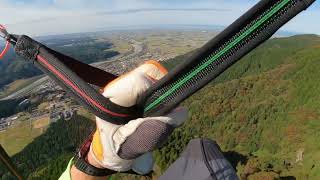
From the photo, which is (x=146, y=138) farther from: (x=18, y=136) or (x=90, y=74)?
(x=18, y=136)

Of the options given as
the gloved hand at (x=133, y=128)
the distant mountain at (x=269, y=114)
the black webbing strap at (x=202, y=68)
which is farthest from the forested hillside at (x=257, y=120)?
the black webbing strap at (x=202, y=68)

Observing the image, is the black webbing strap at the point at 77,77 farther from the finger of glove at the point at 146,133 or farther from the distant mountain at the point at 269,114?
the distant mountain at the point at 269,114

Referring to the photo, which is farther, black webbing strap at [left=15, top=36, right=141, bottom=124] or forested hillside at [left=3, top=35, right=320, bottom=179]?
forested hillside at [left=3, top=35, right=320, bottom=179]

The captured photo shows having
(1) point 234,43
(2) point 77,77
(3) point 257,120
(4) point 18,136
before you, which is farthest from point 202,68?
(4) point 18,136

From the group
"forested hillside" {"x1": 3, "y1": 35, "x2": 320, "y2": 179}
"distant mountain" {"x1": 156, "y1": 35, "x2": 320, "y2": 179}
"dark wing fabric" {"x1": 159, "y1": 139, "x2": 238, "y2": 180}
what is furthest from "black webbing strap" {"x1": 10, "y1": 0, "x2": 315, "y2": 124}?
"forested hillside" {"x1": 3, "y1": 35, "x2": 320, "y2": 179}

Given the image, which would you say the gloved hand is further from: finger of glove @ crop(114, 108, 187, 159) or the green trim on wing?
the green trim on wing

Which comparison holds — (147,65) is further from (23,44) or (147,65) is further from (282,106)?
(282,106)
